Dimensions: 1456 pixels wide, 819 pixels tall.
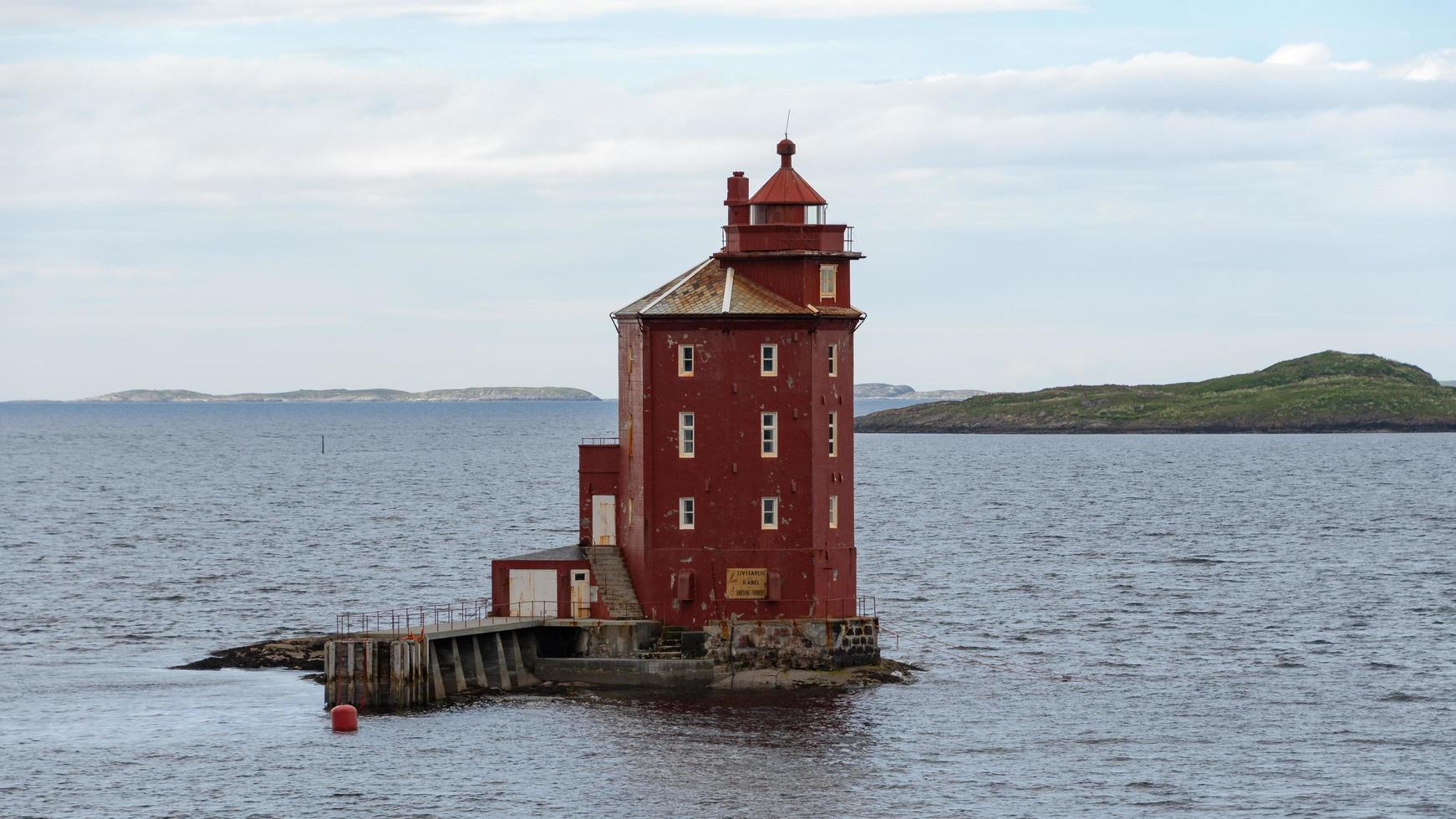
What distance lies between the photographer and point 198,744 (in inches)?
1969

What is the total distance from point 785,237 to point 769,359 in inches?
169

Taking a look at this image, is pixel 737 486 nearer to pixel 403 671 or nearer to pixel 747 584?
pixel 747 584

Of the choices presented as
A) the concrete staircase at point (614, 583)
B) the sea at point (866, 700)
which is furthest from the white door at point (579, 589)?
the sea at point (866, 700)

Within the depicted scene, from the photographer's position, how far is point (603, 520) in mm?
61719

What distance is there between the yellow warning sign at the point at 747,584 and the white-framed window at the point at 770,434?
3.52 metres

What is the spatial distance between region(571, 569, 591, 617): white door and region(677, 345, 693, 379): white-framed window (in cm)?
688

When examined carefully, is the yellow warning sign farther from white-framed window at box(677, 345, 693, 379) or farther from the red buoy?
the red buoy

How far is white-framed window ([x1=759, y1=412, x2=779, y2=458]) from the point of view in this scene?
188ft

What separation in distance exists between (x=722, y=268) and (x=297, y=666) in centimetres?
1871

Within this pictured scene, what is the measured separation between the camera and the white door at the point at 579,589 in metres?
58.8

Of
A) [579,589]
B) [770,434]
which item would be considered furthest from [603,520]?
[770,434]

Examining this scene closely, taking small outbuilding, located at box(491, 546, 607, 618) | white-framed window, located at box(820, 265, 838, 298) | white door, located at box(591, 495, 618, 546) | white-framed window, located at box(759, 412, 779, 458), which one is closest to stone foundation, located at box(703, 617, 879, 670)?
small outbuilding, located at box(491, 546, 607, 618)

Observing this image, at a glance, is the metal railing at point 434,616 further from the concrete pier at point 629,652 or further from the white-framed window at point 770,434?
the white-framed window at point 770,434

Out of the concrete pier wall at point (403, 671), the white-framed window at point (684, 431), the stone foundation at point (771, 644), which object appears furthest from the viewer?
the white-framed window at point (684, 431)
